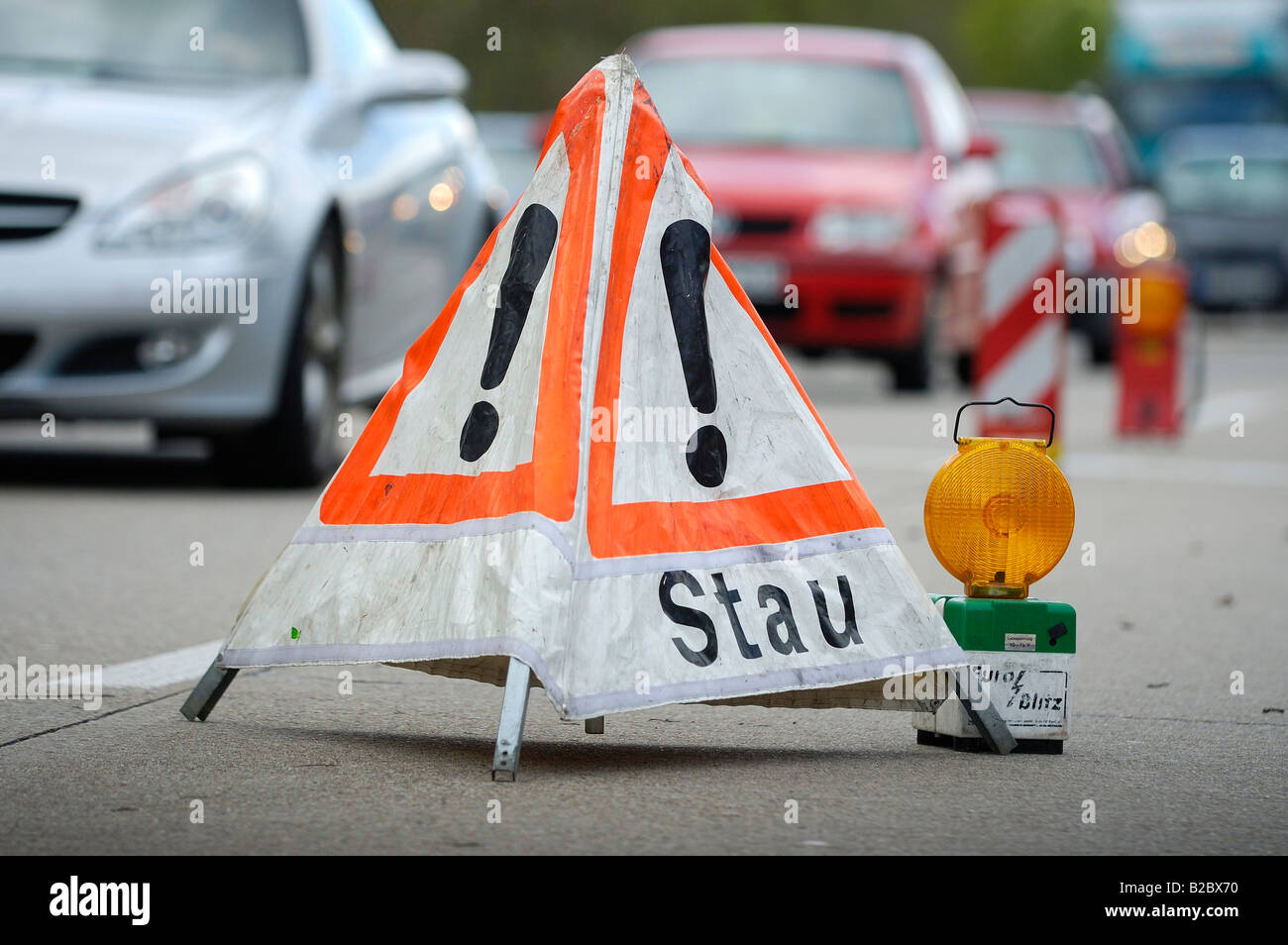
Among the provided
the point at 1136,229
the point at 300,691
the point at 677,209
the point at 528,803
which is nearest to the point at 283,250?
the point at 300,691

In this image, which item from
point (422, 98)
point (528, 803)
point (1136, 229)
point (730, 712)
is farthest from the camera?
point (1136, 229)

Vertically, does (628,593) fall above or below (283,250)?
below

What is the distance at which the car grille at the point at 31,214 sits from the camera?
27.5 feet

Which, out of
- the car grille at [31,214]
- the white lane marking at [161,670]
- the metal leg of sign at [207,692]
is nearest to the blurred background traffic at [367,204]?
the car grille at [31,214]

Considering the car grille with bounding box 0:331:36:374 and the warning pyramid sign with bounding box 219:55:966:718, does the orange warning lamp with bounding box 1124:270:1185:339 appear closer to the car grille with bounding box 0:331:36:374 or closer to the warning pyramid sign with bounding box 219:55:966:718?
the car grille with bounding box 0:331:36:374

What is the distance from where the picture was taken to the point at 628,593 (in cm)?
432

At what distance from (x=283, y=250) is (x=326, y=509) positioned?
4021mm

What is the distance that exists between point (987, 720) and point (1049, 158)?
15.6 meters

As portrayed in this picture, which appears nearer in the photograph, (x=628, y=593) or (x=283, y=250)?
(x=628, y=593)

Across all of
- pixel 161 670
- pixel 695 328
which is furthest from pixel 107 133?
pixel 695 328

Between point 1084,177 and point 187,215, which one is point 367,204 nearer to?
point 187,215

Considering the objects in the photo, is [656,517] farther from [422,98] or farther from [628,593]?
[422,98]
